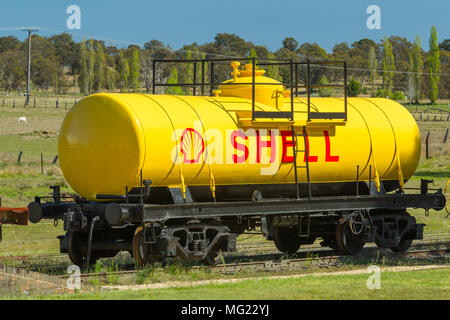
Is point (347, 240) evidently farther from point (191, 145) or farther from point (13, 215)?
point (13, 215)

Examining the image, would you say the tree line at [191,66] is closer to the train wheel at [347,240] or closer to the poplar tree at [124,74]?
the poplar tree at [124,74]

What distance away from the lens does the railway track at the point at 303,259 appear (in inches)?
674

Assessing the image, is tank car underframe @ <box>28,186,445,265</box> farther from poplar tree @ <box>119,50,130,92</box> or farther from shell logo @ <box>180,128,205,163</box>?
poplar tree @ <box>119,50,130,92</box>

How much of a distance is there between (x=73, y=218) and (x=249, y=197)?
375 centimetres

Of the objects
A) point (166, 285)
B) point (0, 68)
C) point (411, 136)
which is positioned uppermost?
point (0, 68)

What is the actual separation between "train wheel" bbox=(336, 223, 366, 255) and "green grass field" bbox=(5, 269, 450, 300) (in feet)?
13.4

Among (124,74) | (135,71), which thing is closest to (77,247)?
(124,74)

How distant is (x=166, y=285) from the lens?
14.8 meters

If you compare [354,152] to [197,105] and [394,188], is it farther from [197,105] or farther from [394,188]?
[197,105]

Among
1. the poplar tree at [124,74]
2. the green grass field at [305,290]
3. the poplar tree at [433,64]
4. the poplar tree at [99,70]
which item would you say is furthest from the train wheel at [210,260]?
the poplar tree at [124,74]

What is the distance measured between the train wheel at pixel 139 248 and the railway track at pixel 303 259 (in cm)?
32

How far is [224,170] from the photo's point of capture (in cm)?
1733

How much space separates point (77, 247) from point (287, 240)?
5.38 m
